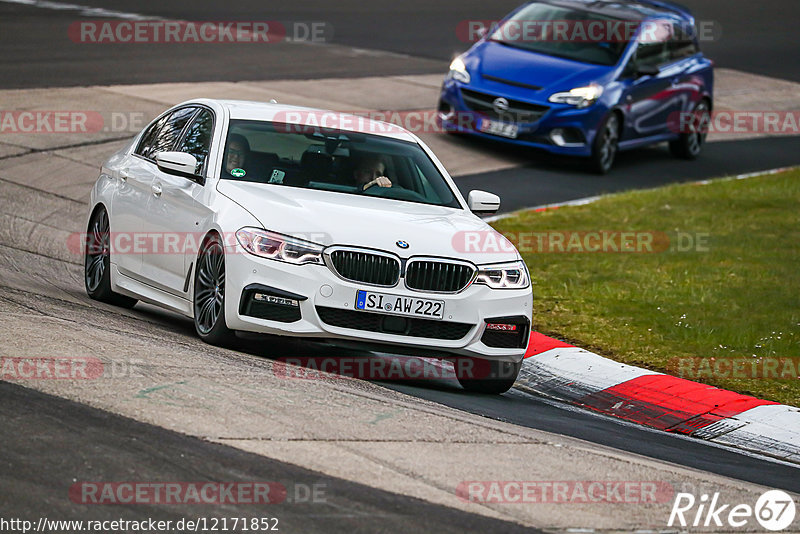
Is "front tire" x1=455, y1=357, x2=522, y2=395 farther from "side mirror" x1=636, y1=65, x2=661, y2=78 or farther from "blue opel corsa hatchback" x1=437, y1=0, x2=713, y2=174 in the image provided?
"side mirror" x1=636, y1=65, x2=661, y2=78

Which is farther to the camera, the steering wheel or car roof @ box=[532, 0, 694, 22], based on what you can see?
car roof @ box=[532, 0, 694, 22]

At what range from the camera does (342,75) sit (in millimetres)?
23047

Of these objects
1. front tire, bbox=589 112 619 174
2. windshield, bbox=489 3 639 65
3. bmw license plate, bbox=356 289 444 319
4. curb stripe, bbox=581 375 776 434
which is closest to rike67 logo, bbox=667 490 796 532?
curb stripe, bbox=581 375 776 434

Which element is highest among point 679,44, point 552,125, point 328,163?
point 328,163

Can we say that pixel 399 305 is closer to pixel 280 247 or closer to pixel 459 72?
pixel 280 247

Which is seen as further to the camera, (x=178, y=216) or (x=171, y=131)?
(x=171, y=131)

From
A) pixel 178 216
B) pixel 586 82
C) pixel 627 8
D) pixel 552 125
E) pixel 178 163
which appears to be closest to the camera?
pixel 178 163

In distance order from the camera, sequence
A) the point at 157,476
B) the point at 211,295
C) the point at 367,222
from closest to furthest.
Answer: the point at 157,476, the point at 367,222, the point at 211,295

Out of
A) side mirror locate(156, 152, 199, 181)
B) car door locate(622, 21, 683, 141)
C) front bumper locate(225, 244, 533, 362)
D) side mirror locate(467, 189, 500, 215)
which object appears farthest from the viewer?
car door locate(622, 21, 683, 141)

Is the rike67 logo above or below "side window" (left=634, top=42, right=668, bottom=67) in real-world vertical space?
below

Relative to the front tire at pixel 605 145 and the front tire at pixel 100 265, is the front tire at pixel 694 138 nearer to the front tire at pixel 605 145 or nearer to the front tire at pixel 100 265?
the front tire at pixel 605 145

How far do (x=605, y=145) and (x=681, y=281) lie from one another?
6647 mm

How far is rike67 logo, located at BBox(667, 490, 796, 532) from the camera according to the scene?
5.92 metres

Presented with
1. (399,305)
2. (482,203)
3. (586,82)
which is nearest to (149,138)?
(482,203)
